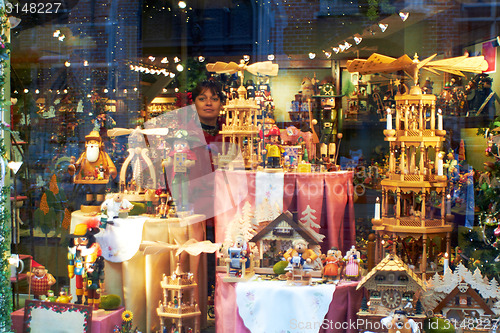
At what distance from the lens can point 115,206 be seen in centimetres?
546

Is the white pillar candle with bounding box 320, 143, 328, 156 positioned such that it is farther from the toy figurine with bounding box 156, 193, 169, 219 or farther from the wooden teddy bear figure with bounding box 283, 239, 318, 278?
the toy figurine with bounding box 156, 193, 169, 219

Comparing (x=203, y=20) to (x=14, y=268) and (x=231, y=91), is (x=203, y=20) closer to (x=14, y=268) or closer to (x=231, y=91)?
(x=231, y=91)

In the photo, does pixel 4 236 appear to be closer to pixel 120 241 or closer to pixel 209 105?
pixel 120 241

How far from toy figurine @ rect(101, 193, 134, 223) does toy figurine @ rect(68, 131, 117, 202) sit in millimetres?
492

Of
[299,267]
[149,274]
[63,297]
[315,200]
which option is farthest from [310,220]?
[63,297]

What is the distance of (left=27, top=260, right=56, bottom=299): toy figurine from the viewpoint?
520 centimetres

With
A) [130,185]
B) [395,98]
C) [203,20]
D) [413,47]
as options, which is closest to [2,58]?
[130,185]

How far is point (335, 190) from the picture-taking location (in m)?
5.53

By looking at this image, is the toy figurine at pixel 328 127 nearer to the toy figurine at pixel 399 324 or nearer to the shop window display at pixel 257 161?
the shop window display at pixel 257 161

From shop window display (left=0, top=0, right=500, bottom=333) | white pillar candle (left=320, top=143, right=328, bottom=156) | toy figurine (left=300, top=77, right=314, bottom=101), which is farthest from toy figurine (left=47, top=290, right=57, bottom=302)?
toy figurine (left=300, top=77, right=314, bottom=101)

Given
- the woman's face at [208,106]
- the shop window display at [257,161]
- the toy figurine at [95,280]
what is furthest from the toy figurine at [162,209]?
the woman's face at [208,106]

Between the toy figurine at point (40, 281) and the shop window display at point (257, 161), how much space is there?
1.3 inches

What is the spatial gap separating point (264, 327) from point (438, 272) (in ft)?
5.10

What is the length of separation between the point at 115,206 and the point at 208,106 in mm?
1455
